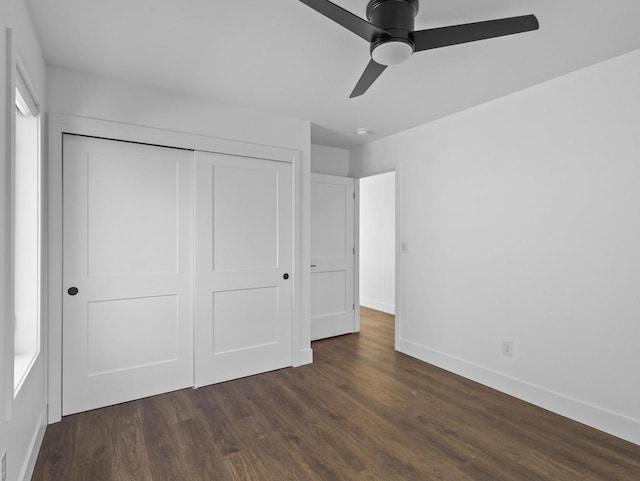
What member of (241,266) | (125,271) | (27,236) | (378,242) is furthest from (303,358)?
(378,242)

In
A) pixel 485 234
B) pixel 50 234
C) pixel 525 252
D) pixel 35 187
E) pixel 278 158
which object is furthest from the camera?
pixel 278 158

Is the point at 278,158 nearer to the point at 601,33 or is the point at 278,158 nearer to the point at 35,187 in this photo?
the point at 35,187

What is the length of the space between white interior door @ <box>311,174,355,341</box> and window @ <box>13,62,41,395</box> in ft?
8.86

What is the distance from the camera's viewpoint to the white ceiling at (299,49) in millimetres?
1853

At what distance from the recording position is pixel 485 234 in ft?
10.4

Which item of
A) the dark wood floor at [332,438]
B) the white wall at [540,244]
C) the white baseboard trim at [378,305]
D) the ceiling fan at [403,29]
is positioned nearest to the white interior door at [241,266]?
the dark wood floor at [332,438]

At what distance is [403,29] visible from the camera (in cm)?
169

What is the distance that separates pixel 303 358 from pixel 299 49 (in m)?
2.71

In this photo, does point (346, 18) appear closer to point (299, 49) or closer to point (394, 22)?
point (394, 22)

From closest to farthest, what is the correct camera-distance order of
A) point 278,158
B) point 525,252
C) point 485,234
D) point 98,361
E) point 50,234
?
point 50,234
point 98,361
point 525,252
point 485,234
point 278,158

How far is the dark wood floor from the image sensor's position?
1.98 m

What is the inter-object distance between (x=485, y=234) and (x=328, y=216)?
1921 millimetres

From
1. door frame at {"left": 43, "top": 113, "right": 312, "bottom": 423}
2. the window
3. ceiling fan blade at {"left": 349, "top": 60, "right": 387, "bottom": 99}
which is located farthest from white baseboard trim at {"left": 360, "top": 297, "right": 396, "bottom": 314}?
the window

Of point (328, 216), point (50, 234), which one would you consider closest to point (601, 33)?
point (328, 216)
